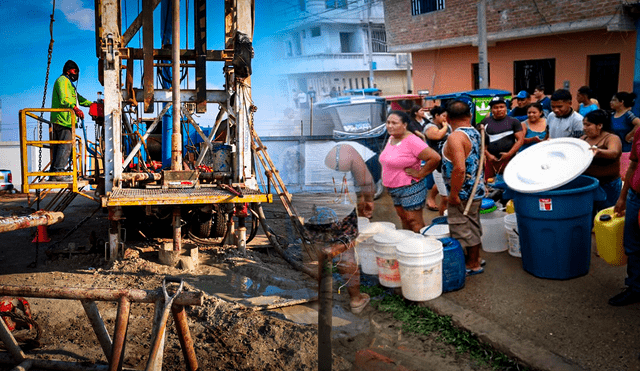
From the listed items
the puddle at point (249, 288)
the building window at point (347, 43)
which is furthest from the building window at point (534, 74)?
the puddle at point (249, 288)

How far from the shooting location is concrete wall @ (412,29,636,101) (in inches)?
509

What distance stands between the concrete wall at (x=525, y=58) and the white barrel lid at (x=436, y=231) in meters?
9.90

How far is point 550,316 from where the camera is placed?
4.28 m

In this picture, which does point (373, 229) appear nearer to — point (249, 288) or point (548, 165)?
point (548, 165)

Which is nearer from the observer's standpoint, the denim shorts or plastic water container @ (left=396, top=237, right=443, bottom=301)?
plastic water container @ (left=396, top=237, right=443, bottom=301)

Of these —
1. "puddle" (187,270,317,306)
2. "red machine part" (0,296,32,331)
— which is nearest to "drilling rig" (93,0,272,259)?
"puddle" (187,270,317,306)

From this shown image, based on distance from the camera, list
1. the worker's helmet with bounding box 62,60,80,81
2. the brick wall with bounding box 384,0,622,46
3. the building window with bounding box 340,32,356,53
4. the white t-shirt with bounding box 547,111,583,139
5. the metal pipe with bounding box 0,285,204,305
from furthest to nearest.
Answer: the brick wall with bounding box 384,0,622,46 → the building window with bounding box 340,32,356,53 → the worker's helmet with bounding box 62,60,80,81 → the white t-shirt with bounding box 547,111,583,139 → the metal pipe with bounding box 0,285,204,305

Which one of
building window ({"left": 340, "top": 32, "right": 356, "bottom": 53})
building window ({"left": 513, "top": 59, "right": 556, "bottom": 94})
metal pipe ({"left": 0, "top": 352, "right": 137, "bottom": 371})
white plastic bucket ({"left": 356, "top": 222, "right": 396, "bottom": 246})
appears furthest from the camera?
building window ({"left": 513, "top": 59, "right": 556, "bottom": 94})

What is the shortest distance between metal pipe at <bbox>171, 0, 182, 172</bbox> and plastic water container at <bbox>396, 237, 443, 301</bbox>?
3.86m

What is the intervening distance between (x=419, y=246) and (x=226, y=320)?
1925 millimetres

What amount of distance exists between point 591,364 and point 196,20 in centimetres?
709

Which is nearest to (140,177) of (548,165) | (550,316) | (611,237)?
(548,165)

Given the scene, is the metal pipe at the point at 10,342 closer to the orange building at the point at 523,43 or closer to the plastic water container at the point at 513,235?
the plastic water container at the point at 513,235

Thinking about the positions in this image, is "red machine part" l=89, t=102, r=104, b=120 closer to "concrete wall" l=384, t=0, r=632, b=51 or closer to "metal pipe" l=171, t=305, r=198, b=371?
"metal pipe" l=171, t=305, r=198, b=371
